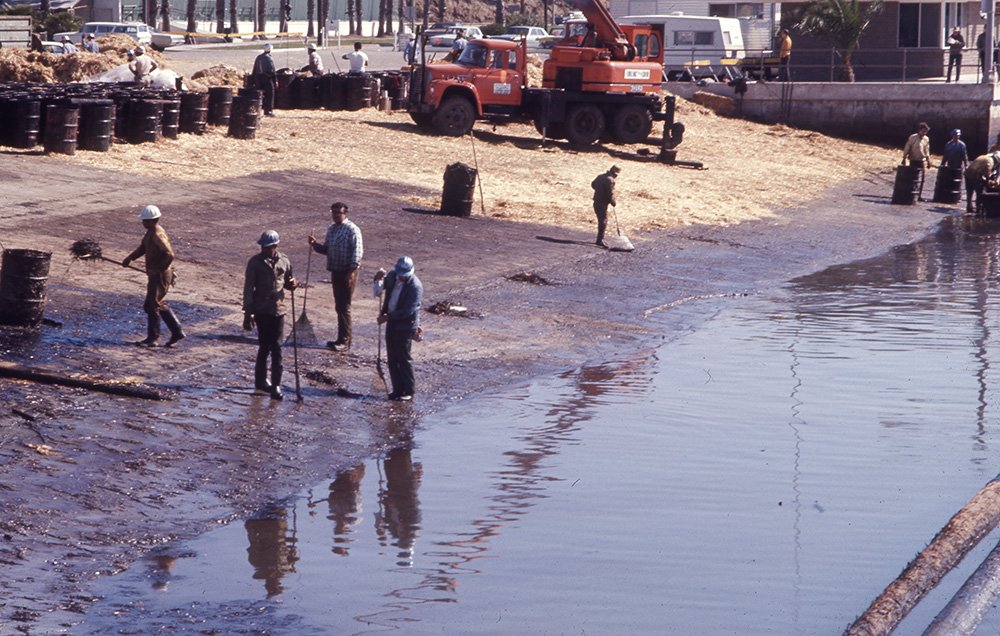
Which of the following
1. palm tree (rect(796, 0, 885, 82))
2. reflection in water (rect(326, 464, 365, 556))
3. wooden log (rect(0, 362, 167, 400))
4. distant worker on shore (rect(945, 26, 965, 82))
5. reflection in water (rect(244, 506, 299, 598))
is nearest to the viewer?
reflection in water (rect(244, 506, 299, 598))

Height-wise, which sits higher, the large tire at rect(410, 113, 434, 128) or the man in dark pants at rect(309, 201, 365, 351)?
the large tire at rect(410, 113, 434, 128)

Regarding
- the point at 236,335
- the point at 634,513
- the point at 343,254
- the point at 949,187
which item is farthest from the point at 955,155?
the point at 634,513

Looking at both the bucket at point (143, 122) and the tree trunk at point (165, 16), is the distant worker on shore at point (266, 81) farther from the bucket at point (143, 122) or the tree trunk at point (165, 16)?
the tree trunk at point (165, 16)

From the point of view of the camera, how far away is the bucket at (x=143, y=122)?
87.7 ft

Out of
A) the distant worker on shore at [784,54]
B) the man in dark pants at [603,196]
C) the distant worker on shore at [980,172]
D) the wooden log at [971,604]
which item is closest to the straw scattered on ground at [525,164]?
the man in dark pants at [603,196]

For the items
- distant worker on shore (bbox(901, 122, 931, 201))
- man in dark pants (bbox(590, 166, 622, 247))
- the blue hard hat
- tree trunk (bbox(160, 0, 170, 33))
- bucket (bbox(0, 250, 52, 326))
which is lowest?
bucket (bbox(0, 250, 52, 326))

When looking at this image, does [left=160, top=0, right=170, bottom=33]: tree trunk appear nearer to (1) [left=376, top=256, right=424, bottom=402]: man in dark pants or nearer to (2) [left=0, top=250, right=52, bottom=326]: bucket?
(2) [left=0, top=250, right=52, bottom=326]: bucket

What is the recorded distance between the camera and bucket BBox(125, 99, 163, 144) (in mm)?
26719

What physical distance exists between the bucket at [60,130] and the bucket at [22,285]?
10.3m

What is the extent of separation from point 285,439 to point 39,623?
4.56m

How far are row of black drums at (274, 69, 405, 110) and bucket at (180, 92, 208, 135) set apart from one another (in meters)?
6.86

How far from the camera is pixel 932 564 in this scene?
31.5ft

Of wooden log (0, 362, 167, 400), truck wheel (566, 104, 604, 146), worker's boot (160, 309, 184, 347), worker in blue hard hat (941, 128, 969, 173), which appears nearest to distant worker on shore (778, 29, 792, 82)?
worker in blue hard hat (941, 128, 969, 173)

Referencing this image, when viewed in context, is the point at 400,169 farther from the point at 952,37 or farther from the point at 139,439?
the point at 952,37
